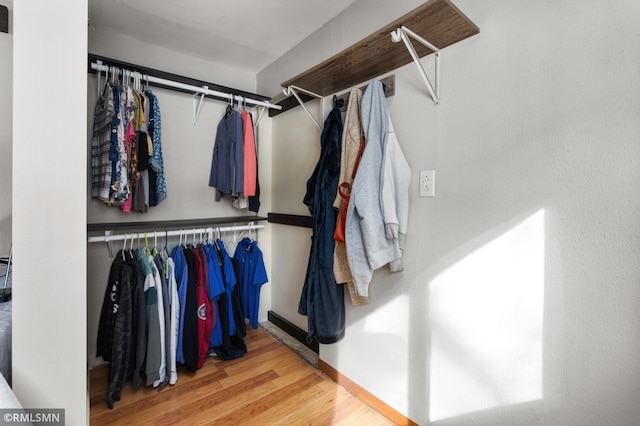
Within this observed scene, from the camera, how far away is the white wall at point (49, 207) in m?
0.75

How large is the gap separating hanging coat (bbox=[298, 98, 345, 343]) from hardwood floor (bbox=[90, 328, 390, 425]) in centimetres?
38

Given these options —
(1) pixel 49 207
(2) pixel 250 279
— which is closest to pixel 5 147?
(1) pixel 49 207

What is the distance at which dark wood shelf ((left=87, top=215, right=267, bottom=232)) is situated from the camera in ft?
5.96

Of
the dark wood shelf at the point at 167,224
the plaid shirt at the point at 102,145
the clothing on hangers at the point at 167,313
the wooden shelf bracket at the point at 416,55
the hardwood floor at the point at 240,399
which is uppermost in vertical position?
the wooden shelf bracket at the point at 416,55

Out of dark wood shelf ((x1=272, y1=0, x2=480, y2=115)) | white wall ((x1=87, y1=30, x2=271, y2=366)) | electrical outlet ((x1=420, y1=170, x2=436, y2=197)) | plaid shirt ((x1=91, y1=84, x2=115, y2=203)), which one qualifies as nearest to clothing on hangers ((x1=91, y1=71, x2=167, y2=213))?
plaid shirt ((x1=91, y1=84, x2=115, y2=203))

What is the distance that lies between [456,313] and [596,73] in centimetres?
99

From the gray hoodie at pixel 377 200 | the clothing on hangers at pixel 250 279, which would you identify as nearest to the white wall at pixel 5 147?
the clothing on hangers at pixel 250 279

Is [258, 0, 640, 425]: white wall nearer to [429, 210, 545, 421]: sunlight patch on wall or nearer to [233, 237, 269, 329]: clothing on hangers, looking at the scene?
[429, 210, 545, 421]: sunlight patch on wall

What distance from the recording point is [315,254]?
1.70 metres

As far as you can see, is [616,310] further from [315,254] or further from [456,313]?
[315,254]

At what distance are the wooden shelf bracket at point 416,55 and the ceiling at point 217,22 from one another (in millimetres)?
777

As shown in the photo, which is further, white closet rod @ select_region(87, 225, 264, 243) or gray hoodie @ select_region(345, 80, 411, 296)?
white closet rod @ select_region(87, 225, 264, 243)

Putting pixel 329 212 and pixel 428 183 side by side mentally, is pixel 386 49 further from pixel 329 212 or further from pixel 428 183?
pixel 329 212

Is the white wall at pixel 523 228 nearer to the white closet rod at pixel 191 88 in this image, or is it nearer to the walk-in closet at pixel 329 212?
the walk-in closet at pixel 329 212
